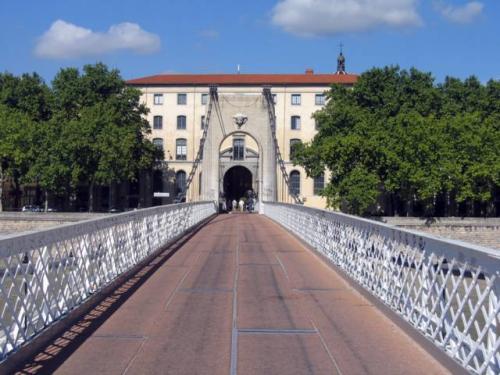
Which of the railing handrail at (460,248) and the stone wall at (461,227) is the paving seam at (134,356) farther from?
the stone wall at (461,227)

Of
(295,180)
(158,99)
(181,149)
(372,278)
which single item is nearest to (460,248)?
(372,278)

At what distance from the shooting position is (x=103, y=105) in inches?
2559

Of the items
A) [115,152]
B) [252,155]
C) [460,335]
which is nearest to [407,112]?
[252,155]

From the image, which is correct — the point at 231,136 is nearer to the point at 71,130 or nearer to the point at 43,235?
the point at 71,130

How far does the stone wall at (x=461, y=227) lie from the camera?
56.3 meters

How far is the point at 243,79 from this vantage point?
92.0m

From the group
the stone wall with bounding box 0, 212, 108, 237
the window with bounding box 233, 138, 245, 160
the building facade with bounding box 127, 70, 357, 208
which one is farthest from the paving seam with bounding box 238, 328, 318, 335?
the window with bounding box 233, 138, 245, 160

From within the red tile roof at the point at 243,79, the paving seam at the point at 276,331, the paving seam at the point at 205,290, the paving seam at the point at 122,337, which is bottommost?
the paving seam at the point at 122,337

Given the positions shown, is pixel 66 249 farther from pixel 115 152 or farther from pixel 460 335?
pixel 115 152

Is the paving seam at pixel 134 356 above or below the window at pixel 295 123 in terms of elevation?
below

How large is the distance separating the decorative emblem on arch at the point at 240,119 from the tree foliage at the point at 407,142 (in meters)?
6.52

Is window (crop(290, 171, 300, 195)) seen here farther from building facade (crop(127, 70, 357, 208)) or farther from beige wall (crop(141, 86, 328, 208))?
beige wall (crop(141, 86, 328, 208))

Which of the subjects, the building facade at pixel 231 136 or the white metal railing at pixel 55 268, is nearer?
the white metal railing at pixel 55 268

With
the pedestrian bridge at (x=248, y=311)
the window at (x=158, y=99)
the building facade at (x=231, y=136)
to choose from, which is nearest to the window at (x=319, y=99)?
the building facade at (x=231, y=136)
